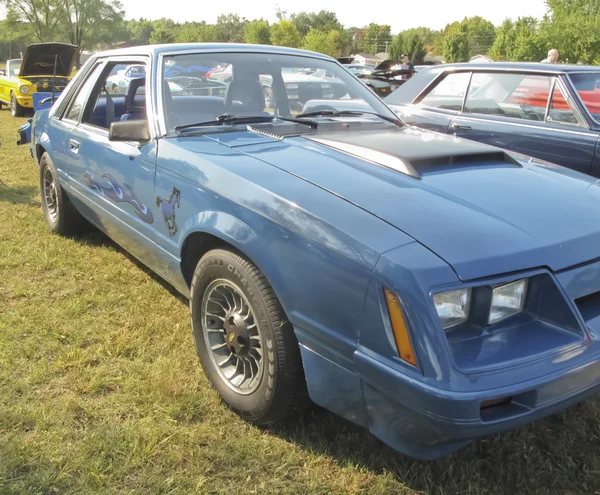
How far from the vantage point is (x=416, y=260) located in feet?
5.17

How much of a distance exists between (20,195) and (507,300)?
5483mm

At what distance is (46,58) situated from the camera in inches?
442

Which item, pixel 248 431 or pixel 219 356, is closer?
pixel 248 431

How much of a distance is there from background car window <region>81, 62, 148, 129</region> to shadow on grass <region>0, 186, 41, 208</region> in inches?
70.0

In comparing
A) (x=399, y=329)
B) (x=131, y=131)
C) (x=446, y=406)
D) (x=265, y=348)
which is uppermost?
(x=131, y=131)

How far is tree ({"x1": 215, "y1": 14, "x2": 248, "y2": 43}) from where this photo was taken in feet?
329

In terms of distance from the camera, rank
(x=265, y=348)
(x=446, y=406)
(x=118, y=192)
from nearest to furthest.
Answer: (x=446, y=406), (x=265, y=348), (x=118, y=192)

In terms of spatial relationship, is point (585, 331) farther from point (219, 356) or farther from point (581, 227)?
point (219, 356)

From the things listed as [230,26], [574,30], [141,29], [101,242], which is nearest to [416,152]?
[101,242]

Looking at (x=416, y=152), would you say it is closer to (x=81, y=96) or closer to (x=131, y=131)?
(x=131, y=131)

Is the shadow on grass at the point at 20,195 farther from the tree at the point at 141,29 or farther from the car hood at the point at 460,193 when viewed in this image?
the tree at the point at 141,29

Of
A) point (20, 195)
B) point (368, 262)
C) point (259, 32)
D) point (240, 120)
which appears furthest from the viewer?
point (259, 32)

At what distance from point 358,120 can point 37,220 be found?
10.6 feet

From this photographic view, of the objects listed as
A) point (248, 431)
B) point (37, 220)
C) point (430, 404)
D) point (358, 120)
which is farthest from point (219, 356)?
point (37, 220)
